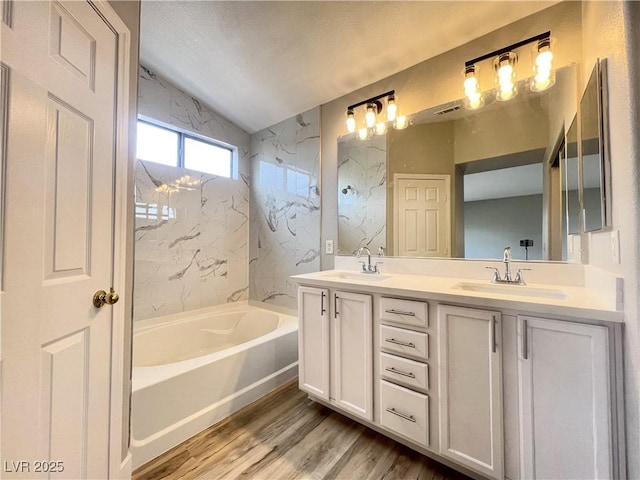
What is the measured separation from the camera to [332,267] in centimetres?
244

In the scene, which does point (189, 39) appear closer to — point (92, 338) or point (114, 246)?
point (114, 246)

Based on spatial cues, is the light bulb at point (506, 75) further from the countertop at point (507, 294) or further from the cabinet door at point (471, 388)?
the cabinet door at point (471, 388)

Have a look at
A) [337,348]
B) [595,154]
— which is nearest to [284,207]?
[337,348]

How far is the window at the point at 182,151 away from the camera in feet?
7.77

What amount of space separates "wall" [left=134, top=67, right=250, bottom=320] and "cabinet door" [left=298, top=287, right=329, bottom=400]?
4.74 feet

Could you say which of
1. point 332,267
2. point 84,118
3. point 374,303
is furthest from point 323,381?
point 84,118

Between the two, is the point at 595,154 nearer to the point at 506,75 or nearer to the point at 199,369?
the point at 506,75

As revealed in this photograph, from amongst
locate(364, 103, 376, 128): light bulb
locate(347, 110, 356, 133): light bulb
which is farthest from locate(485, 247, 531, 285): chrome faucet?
locate(347, 110, 356, 133): light bulb

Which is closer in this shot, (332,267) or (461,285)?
(461,285)

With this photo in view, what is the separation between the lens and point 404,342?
4.45 ft

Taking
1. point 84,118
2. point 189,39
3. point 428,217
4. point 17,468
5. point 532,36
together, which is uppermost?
point 189,39

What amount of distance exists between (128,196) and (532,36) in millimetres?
2417

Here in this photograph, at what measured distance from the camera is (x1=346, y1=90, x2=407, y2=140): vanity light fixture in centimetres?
205

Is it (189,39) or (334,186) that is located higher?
(189,39)
